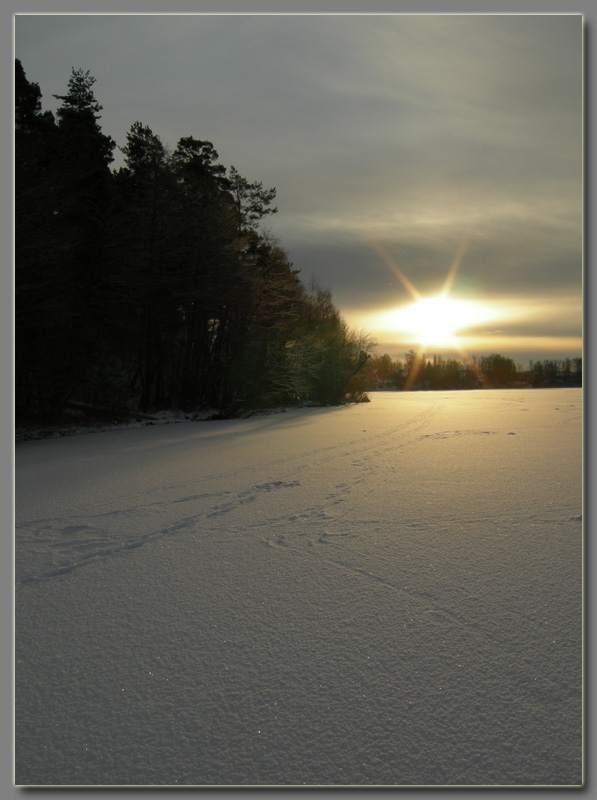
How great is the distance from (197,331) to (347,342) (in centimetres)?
686

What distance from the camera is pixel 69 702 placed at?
1.44 meters

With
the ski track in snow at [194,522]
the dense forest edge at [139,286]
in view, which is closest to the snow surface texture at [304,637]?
the ski track in snow at [194,522]

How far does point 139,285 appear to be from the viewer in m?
12.7

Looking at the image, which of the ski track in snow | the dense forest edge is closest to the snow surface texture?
the ski track in snow

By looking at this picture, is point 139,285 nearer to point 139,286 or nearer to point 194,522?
point 139,286

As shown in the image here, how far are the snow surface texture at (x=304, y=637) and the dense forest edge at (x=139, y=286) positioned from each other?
21.2ft

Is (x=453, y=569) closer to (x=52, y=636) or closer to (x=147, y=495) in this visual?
(x=52, y=636)

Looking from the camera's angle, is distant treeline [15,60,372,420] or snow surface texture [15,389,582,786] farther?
distant treeline [15,60,372,420]

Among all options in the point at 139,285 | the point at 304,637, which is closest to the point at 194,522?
the point at 304,637

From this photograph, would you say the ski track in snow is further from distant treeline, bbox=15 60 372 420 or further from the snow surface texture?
distant treeline, bbox=15 60 372 420

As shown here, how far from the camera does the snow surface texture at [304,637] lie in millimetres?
1230

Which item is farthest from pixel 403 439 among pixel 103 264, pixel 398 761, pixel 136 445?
pixel 103 264

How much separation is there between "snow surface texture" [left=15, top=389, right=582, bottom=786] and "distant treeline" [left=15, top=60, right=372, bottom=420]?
6.96 meters

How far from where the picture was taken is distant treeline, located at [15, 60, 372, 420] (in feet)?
32.9
